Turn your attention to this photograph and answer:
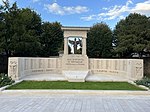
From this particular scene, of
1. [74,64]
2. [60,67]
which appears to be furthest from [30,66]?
[74,64]

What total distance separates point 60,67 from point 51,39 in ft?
33.3

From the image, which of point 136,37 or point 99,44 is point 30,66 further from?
point 99,44

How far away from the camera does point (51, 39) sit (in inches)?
1198

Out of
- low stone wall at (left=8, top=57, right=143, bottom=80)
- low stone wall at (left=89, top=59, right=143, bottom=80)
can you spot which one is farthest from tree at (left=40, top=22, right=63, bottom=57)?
low stone wall at (left=89, top=59, right=143, bottom=80)

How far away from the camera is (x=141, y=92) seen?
10.1m

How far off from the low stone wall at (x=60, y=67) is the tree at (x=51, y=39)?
937cm

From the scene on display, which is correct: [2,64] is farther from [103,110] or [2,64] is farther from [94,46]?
[103,110]

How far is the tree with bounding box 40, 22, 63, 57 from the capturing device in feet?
99.1

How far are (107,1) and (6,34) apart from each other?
10.6m

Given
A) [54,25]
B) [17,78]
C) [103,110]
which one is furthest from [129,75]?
[54,25]

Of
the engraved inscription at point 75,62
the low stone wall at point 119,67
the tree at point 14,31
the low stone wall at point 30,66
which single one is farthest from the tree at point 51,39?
the low stone wall at point 119,67

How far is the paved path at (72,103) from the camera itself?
24.1ft

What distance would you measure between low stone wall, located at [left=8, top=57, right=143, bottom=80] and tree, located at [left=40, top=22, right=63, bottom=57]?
9370 millimetres

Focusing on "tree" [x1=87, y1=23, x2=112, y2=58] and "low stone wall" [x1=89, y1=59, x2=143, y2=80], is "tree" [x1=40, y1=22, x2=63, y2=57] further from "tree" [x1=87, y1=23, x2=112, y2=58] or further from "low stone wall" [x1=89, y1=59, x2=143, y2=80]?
"low stone wall" [x1=89, y1=59, x2=143, y2=80]
